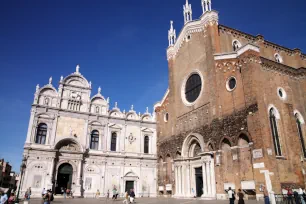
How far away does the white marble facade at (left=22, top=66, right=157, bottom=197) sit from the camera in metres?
26.1

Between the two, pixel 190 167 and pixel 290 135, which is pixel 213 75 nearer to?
pixel 290 135

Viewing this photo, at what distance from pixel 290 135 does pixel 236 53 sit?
25.3 ft

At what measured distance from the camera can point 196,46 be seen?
83.2ft

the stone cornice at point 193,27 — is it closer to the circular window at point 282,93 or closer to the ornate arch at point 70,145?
the circular window at point 282,93

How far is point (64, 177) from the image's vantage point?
27141 mm

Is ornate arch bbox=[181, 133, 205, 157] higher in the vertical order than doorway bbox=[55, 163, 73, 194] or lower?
higher

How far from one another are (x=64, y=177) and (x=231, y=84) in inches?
A: 816

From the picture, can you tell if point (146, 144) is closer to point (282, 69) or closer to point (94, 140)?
point (94, 140)

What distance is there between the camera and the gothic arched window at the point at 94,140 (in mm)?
29866

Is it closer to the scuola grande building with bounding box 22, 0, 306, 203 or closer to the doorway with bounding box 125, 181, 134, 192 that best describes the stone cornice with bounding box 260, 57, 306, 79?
the scuola grande building with bounding box 22, 0, 306, 203

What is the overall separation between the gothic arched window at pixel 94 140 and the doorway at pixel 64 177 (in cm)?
373

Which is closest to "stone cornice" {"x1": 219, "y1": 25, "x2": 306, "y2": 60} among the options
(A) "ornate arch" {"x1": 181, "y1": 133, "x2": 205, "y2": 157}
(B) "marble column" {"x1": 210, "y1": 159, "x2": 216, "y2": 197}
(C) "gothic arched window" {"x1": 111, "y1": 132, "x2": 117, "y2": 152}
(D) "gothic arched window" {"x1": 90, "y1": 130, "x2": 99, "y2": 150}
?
(A) "ornate arch" {"x1": 181, "y1": 133, "x2": 205, "y2": 157}

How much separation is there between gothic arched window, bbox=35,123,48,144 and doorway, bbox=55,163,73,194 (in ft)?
12.0

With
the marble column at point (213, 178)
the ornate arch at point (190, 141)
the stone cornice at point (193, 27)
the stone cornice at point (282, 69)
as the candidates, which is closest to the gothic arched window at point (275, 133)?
the stone cornice at point (282, 69)
